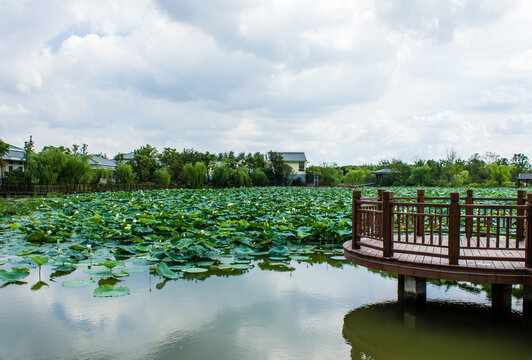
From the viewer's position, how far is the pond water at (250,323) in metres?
3.29

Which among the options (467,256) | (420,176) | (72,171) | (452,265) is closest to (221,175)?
(72,171)

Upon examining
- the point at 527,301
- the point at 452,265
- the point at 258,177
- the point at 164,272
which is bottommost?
the point at 527,301

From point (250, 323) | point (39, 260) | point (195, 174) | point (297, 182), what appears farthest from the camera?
point (297, 182)

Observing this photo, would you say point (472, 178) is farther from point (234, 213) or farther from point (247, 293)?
point (247, 293)

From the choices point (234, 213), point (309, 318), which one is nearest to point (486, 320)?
point (309, 318)

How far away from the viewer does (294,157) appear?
2077 inches

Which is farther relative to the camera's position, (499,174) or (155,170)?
(499,174)

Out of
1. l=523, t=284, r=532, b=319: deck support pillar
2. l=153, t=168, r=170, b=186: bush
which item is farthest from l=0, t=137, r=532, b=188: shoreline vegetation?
l=523, t=284, r=532, b=319: deck support pillar

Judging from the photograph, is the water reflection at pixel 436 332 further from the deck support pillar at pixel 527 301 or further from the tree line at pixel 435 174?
the tree line at pixel 435 174

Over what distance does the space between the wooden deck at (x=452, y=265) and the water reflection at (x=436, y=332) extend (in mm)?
549

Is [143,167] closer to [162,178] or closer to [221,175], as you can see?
[162,178]

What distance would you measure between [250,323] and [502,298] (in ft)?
9.18

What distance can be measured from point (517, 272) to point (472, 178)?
152 feet

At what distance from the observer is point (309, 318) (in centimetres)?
400
